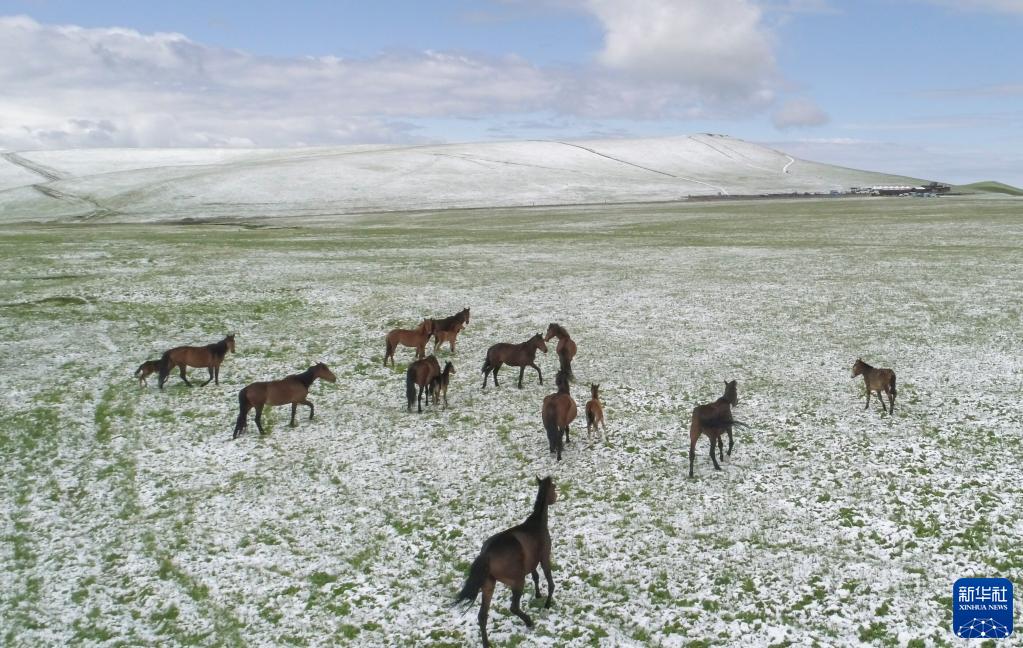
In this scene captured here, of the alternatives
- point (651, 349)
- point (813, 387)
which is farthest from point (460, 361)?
point (813, 387)

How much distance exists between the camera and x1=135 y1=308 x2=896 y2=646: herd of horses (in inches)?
305

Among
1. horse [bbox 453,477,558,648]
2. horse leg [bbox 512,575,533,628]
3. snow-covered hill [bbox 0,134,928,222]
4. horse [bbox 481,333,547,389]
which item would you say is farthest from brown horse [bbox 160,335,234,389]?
snow-covered hill [bbox 0,134,928,222]

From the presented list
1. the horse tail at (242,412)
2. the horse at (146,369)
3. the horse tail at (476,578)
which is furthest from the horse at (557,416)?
the horse at (146,369)

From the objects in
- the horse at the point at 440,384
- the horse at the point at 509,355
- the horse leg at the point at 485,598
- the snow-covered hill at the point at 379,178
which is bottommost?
the horse leg at the point at 485,598

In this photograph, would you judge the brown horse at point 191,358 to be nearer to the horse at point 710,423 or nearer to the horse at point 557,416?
the horse at point 557,416

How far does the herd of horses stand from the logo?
4109 mm

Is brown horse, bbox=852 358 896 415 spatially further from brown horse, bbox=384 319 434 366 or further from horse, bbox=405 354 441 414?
brown horse, bbox=384 319 434 366

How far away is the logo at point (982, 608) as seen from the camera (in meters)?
7.90

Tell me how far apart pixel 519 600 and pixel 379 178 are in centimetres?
11883

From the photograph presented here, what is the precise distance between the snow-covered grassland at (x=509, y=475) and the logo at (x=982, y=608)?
22 centimetres

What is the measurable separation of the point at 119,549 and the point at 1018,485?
15656 mm

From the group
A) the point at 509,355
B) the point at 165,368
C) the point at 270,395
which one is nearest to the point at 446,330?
the point at 509,355

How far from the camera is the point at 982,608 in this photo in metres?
8.27

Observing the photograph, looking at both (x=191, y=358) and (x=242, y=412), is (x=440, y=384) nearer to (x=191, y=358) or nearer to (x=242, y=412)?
(x=242, y=412)
